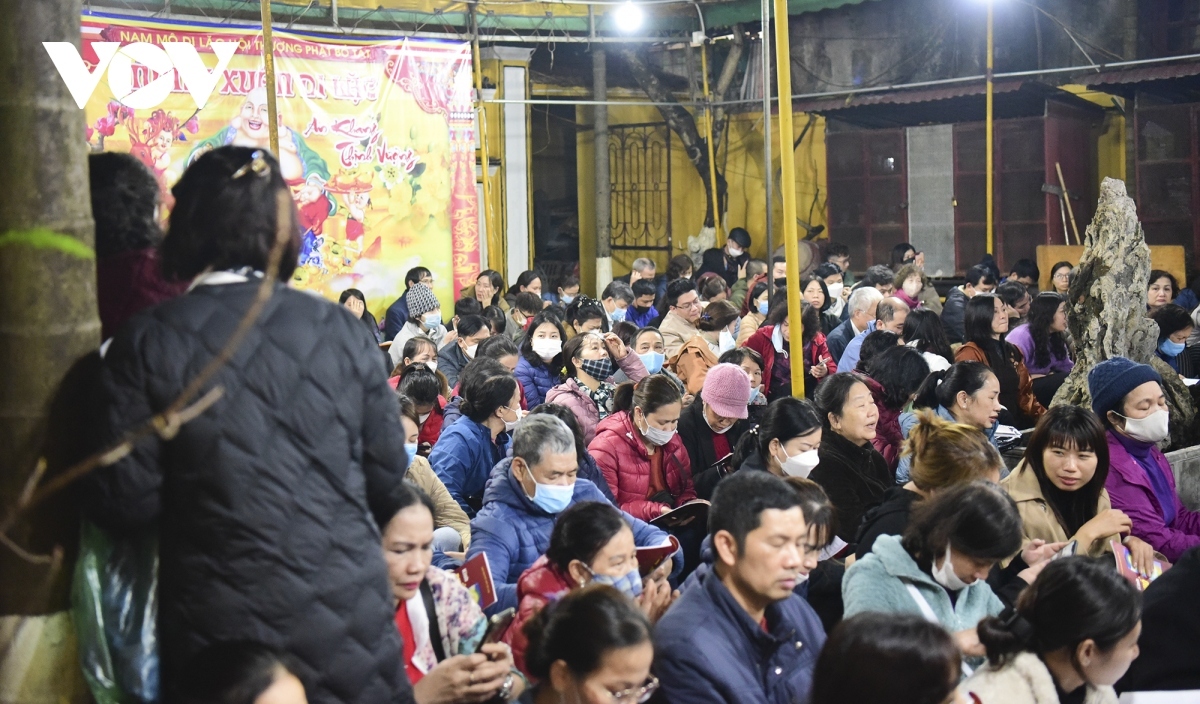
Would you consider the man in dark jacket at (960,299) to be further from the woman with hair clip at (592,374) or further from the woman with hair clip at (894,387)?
the woman with hair clip at (592,374)

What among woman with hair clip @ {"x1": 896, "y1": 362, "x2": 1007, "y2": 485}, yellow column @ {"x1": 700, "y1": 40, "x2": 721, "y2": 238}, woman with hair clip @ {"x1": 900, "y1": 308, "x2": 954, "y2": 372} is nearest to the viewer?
woman with hair clip @ {"x1": 896, "y1": 362, "x2": 1007, "y2": 485}

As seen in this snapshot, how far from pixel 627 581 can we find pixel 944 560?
3.12ft

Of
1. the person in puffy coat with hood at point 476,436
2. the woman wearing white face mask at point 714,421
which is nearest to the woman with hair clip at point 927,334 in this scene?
the woman wearing white face mask at point 714,421

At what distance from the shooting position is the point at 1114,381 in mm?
5406

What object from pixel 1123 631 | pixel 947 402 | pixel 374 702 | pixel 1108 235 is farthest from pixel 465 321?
pixel 374 702

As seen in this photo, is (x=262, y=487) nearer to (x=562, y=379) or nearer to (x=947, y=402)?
(x=947, y=402)

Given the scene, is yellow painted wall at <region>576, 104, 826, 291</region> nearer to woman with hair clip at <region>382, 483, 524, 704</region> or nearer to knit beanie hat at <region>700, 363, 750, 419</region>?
knit beanie hat at <region>700, 363, 750, 419</region>

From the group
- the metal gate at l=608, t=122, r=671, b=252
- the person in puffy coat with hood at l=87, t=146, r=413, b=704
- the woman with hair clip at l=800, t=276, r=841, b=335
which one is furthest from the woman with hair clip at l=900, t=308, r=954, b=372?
the metal gate at l=608, t=122, r=671, b=252

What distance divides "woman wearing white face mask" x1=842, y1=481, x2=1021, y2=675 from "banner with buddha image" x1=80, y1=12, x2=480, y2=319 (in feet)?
25.7

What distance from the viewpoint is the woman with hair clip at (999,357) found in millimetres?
7555

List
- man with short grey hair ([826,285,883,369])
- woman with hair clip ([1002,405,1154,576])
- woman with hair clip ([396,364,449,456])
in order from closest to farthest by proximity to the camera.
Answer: woman with hair clip ([1002,405,1154,576]), woman with hair clip ([396,364,449,456]), man with short grey hair ([826,285,883,369])

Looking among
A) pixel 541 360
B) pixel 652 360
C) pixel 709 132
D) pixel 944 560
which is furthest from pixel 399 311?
pixel 944 560

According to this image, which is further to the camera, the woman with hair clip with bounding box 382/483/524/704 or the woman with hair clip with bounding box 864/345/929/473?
A: the woman with hair clip with bounding box 864/345/929/473

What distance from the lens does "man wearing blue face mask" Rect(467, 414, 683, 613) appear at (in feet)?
14.5
